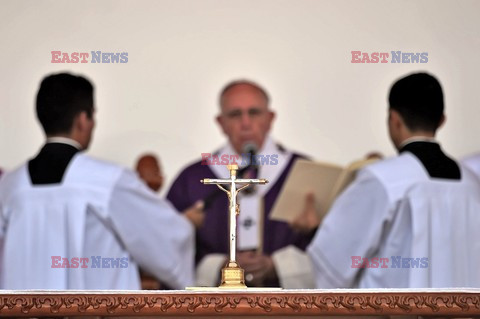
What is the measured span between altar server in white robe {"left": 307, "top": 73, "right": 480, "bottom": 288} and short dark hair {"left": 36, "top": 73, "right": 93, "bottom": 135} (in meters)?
1.78

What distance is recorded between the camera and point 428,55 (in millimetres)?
7539

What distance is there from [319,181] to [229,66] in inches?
45.3

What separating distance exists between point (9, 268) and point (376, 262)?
2.27 m

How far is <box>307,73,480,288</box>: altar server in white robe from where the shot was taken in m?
6.56

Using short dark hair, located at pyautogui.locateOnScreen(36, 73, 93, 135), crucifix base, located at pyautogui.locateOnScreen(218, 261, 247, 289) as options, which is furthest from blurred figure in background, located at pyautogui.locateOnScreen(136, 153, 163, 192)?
crucifix base, located at pyautogui.locateOnScreen(218, 261, 247, 289)

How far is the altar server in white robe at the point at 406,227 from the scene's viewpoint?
21.5 ft

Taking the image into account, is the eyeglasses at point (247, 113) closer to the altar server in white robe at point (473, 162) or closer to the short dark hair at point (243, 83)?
the short dark hair at point (243, 83)

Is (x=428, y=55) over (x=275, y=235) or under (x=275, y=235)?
Answer: over

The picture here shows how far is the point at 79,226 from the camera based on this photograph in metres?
6.61

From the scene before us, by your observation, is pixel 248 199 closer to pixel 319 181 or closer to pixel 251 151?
pixel 251 151

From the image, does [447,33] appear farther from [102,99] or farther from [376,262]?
[102,99]

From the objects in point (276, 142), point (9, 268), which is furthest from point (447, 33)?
point (9, 268)

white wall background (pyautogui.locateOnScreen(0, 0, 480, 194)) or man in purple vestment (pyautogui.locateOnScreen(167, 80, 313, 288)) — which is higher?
white wall background (pyautogui.locateOnScreen(0, 0, 480, 194))

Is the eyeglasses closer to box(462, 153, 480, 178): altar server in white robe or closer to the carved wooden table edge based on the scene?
box(462, 153, 480, 178): altar server in white robe
